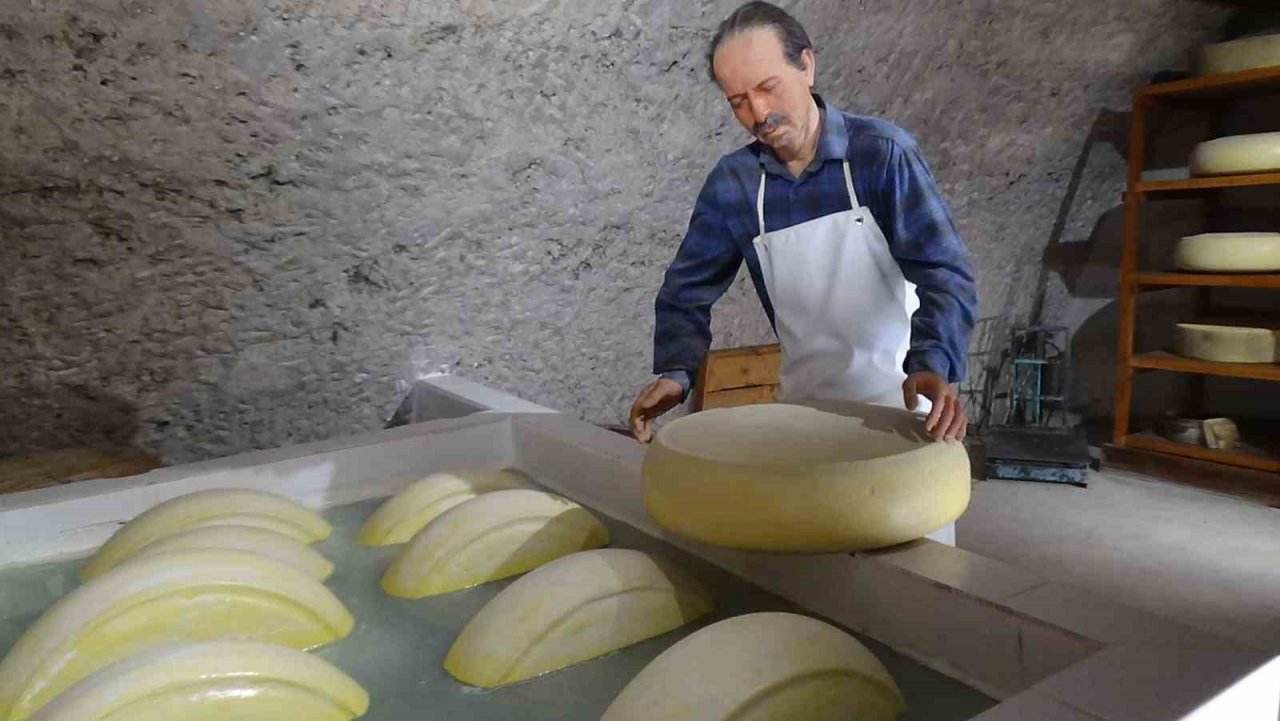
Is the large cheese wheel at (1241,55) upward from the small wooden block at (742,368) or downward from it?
upward

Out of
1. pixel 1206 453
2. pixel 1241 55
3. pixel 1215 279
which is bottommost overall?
pixel 1206 453

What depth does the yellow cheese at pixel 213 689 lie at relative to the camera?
0.83m

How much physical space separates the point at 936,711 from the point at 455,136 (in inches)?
79.4

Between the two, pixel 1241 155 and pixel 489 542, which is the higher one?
pixel 1241 155

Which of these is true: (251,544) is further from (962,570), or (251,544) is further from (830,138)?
(830,138)

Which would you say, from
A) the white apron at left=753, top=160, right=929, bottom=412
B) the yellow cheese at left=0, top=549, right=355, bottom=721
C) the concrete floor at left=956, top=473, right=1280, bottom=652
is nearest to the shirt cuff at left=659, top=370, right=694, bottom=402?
the white apron at left=753, top=160, right=929, bottom=412

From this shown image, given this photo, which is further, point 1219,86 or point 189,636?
point 1219,86

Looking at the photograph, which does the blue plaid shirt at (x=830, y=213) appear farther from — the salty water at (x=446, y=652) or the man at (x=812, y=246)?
the salty water at (x=446, y=652)

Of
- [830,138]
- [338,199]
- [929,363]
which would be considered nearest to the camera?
[929,363]

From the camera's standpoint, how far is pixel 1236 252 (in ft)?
12.8

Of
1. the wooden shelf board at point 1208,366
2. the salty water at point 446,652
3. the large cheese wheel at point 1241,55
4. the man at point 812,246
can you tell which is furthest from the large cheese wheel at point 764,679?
the large cheese wheel at point 1241,55

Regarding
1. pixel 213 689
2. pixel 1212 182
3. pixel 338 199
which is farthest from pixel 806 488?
pixel 1212 182

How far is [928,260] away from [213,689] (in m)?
1.26

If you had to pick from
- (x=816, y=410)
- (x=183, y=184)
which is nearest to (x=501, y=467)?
(x=816, y=410)
